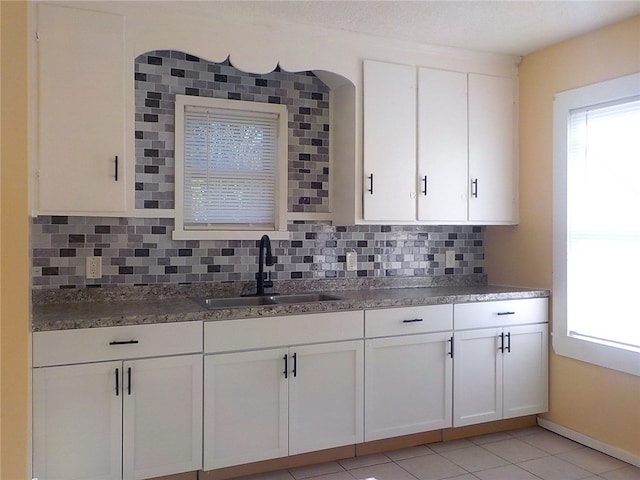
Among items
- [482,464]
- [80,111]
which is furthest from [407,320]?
[80,111]

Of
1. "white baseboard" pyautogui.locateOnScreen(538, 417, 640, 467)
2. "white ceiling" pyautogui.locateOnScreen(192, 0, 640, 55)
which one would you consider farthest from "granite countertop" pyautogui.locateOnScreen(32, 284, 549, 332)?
"white ceiling" pyautogui.locateOnScreen(192, 0, 640, 55)

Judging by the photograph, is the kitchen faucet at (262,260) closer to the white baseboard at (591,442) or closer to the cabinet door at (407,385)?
the cabinet door at (407,385)

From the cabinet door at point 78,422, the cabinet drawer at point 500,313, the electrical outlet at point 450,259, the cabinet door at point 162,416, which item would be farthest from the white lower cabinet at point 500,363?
the cabinet door at point 78,422

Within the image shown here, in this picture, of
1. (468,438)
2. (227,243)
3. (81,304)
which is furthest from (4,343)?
(468,438)

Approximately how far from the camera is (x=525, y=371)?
126 inches

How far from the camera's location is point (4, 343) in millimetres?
753

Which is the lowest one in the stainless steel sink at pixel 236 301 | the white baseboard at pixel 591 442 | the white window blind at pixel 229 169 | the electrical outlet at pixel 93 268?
the white baseboard at pixel 591 442

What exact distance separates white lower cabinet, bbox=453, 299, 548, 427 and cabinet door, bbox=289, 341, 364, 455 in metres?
0.64

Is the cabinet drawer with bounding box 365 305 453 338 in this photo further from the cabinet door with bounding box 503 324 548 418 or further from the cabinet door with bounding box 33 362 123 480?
the cabinet door with bounding box 33 362 123 480

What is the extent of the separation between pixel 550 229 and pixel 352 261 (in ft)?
4.02

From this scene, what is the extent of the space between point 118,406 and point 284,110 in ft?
6.03

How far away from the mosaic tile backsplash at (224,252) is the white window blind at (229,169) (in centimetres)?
16

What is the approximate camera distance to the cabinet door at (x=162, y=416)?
7.49ft

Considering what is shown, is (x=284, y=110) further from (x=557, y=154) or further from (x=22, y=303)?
(x=22, y=303)
